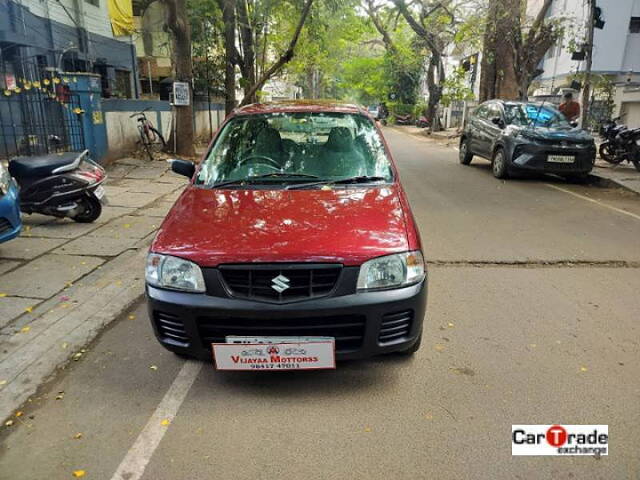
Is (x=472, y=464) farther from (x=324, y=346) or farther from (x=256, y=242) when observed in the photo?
(x=256, y=242)

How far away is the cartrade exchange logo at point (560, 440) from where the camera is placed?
247 cm

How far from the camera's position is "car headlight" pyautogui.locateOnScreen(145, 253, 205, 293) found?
2.73 metres

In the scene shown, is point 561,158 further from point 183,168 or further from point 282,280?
point 282,280

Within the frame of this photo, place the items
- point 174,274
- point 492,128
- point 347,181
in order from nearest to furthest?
point 174,274
point 347,181
point 492,128

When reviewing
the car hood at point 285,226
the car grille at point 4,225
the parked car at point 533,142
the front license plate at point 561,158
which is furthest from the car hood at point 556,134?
the car grille at point 4,225

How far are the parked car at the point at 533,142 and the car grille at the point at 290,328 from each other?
327 inches

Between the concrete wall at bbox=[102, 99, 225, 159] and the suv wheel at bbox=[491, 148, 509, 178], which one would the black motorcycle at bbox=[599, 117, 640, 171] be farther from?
the concrete wall at bbox=[102, 99, 225, 159]

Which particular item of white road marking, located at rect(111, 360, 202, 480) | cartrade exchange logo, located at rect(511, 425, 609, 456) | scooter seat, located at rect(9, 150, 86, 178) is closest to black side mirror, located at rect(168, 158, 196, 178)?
white road marking, located at rect(111, 360, 202, 480)

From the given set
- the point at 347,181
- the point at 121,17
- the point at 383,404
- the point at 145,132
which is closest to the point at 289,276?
the point at 383,404

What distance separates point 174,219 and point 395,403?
1.79 meters

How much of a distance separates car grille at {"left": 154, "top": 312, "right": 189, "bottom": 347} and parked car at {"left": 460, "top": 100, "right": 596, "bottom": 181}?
345 inches

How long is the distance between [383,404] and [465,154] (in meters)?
11.4

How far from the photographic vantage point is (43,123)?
10.1 metres

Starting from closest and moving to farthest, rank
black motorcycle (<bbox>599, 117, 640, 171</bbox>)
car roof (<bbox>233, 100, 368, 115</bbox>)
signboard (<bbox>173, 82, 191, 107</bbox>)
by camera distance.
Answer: car roof (<bbox>233, 100, 368, 115</bbox>)
black motorcycle (<bbox>599, 117, 640, 171</bbox>)
signboard (<bbox>173, 82, 191, 107</bbox>)
